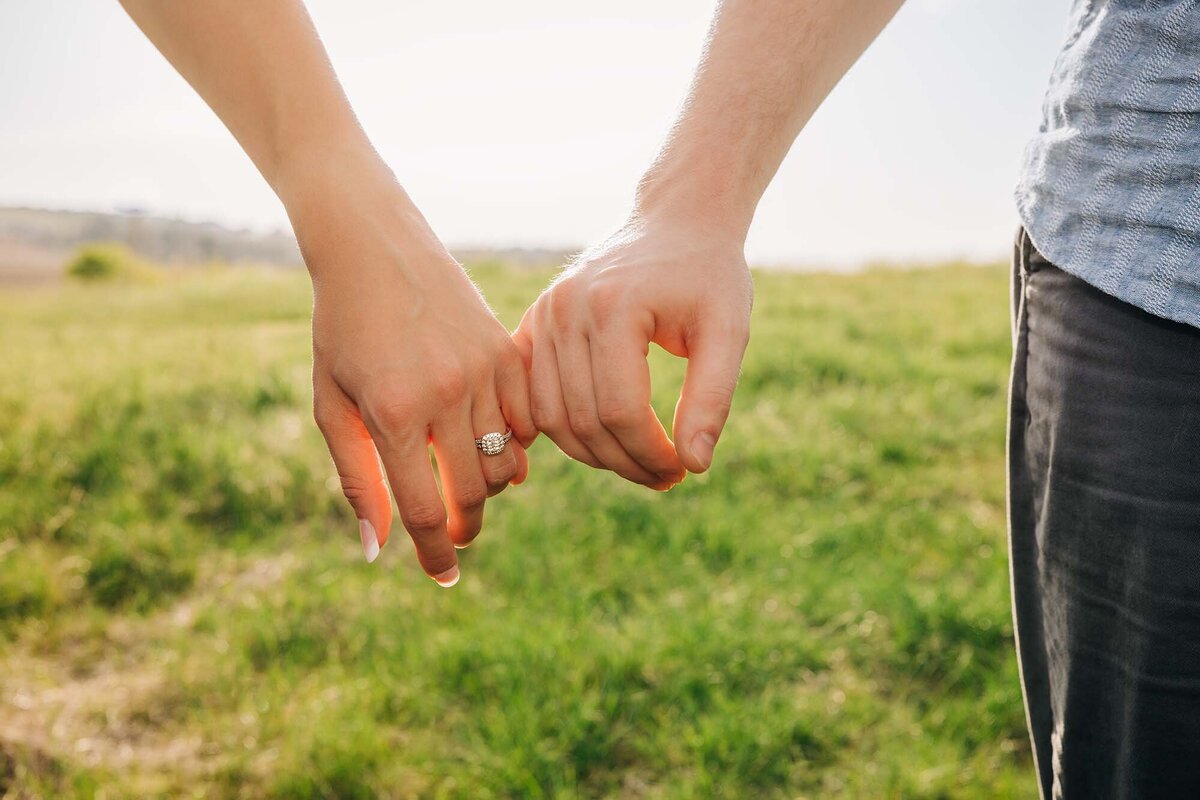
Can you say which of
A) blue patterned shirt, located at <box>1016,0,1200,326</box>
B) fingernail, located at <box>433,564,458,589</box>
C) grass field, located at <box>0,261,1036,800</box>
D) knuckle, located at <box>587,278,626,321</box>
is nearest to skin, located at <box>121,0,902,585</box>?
knuckle, located at <box>587,278,626,321</box>

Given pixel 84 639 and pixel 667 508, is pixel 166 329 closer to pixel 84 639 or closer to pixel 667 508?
pixel 84 639

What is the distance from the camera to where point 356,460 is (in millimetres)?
1292

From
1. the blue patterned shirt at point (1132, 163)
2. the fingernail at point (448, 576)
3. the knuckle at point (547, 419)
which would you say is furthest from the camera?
the fingernail at point (448, 576)

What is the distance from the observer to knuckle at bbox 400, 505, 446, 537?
1258mm

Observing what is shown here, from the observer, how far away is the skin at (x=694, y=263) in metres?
1.18

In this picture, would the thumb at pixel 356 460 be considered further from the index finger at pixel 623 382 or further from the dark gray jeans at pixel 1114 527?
the dark gray jeans at pixel 1114 527

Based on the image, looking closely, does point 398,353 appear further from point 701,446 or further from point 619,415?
point 701,446

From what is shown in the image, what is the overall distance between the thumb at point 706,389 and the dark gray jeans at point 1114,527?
0.39 m

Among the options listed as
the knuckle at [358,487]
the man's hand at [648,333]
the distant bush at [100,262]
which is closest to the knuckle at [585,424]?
the man's hand at [648,333]

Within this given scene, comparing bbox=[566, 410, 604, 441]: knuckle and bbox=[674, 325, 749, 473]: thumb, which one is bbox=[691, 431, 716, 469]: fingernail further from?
bbox=[566, 410, 604, 441]: knuckle

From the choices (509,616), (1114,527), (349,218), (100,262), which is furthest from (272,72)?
(100,262)

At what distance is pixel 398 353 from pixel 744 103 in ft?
1.94

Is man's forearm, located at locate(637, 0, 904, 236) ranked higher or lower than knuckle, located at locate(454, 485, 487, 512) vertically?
higher

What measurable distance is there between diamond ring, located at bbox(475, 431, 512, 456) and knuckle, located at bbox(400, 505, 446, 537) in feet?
0.36
